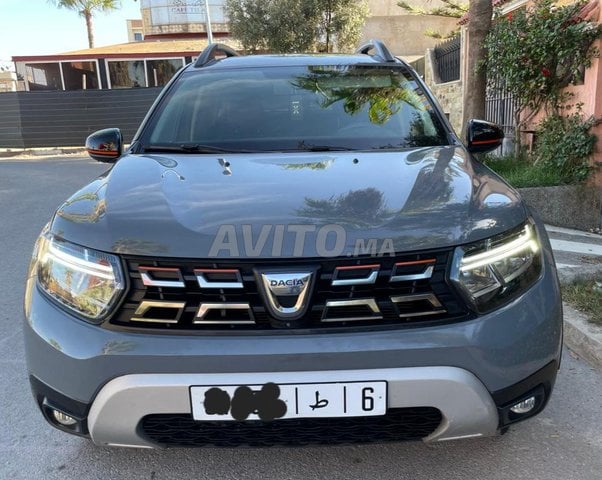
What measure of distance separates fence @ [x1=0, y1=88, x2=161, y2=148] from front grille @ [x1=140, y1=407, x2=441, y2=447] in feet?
53.3

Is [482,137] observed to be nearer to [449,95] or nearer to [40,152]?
[449,95]

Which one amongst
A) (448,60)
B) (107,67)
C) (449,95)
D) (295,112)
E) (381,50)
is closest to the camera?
(295,112)

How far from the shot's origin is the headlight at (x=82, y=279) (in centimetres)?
169

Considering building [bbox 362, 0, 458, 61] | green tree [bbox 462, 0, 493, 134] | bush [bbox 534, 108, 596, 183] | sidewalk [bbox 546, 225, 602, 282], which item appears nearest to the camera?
sidewalk [bbox 546, 225, 602, 282]

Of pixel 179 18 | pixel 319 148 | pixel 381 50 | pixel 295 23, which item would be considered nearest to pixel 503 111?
pixel 381 50

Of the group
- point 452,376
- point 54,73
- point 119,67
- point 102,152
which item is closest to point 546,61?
point 102,152

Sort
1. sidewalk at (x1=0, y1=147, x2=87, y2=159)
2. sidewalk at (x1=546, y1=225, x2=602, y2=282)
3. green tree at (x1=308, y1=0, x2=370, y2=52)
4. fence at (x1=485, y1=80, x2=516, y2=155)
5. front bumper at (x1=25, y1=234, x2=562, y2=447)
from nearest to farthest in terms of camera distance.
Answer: front bumper at (x1=25, y1=234, x2=562, y2=447) < sidewalk at (x1=546, y1=225, x2=602, y2=282) < fence at (x1=485, y1=80, x2=516, y2=155) < sidewalk at (x1=0, y1=147, x2=87, y2=159) < green tree at (x1=308, y1=0, x2=370, y2=52)

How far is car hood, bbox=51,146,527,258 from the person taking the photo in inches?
65.4

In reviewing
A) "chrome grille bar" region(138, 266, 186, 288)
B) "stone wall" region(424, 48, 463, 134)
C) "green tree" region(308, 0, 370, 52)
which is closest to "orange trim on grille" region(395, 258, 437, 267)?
"chrome grille bar" region(138, 266, 186, 288)

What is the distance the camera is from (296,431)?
1.72 m

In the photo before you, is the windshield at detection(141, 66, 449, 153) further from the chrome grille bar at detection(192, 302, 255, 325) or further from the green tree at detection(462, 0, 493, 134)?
the green tree at detection(462, 0, 493, 134)

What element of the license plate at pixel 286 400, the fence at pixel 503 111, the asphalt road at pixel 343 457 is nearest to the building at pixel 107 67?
Answer: the fence at pixel 503 111

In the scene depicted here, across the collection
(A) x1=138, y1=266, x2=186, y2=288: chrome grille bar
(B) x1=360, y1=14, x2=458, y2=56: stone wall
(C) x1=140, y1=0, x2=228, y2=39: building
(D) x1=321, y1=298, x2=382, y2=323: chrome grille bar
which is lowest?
(D) x1=321, y1=298, x2=382, y2=323: chrome grille bar

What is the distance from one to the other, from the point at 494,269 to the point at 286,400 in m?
0.77
